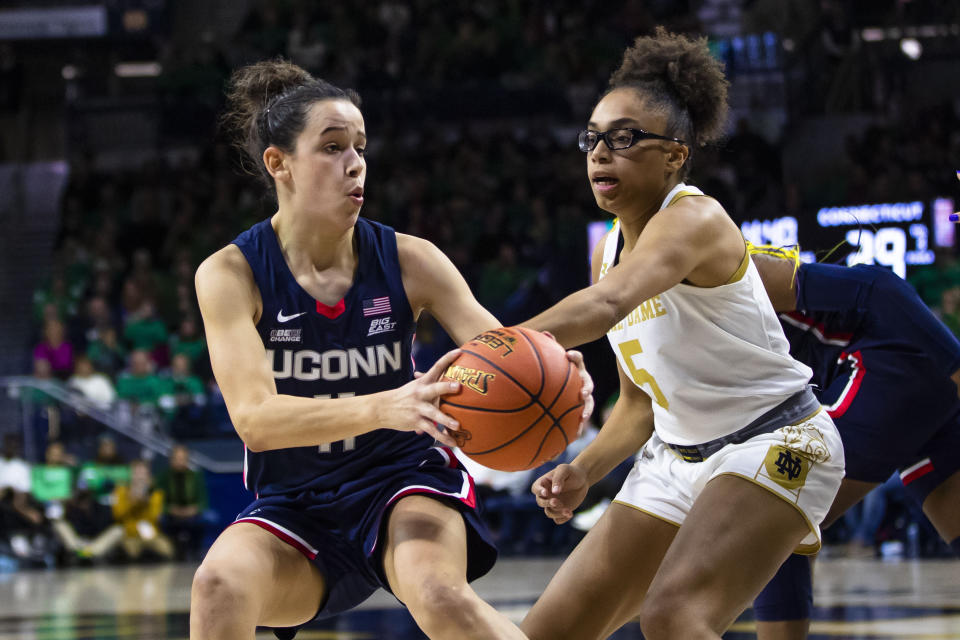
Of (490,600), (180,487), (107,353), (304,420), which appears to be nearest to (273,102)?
(304,420)

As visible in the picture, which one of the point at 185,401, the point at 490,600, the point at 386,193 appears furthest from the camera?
the point at 386,193

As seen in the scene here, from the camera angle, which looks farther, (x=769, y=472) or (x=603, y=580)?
(x=603, y=580)

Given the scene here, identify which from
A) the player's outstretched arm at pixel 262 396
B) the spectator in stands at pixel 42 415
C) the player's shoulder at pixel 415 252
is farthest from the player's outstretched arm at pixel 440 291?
the spectator in stands at pixel 42 415

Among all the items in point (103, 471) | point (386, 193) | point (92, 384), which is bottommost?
point (103, 471)

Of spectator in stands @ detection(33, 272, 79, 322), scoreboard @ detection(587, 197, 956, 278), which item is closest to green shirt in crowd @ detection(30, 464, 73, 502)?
spectator in stands @ detection(33, 272, 79, 322)

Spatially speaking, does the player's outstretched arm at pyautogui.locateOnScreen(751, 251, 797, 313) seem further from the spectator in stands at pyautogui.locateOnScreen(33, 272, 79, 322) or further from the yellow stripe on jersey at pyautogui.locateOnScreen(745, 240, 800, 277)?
the spectator in stands at pyautogui.locateOnScreen(33, 272, 79, 322)

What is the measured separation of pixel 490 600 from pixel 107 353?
6.09m

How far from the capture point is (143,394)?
10.9 metres

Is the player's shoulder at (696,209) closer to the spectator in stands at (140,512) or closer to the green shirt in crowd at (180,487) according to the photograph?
the green shirt in crowd at (180,487)

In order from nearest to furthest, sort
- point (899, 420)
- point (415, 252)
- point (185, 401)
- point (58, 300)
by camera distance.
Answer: point (415, 252)
point (899, 420)
point (185, 401)
point (58, 300)

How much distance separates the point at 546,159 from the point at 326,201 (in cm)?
1084

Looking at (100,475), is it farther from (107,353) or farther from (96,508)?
(107,353)

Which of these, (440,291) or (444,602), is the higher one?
(440,291)

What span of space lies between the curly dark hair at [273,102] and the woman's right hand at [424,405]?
0.93 meters
